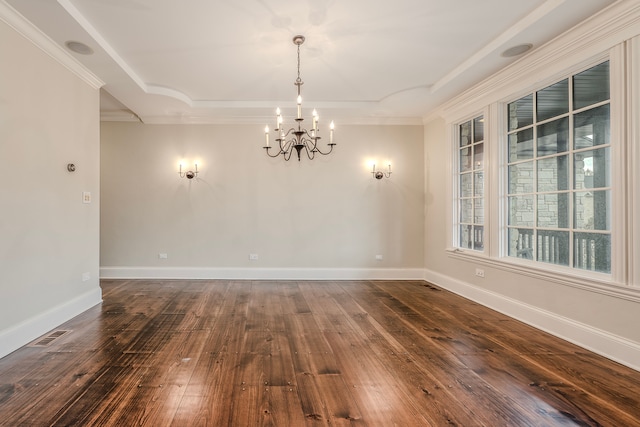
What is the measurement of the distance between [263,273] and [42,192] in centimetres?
330

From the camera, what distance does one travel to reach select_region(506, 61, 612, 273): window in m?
2.77

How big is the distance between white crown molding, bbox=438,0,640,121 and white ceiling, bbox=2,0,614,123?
0.11 meters

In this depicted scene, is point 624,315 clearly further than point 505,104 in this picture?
No

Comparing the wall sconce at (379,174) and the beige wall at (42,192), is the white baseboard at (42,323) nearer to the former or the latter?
the beige wall at (42,192)

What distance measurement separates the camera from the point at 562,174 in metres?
3.14

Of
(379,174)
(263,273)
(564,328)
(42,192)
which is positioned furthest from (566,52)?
(42,192)

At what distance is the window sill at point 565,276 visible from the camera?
2.49 metres

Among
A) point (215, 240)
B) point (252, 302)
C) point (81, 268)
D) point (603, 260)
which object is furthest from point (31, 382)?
point (603, 260)

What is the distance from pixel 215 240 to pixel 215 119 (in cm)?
216

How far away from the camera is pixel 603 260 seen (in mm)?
2736

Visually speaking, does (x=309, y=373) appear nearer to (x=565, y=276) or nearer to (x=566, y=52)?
(x=565, y=276)

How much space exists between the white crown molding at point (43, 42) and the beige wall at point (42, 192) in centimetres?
5

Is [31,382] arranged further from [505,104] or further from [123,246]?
[505,104]

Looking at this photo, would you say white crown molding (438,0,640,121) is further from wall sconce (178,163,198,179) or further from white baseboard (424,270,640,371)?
wall sconce (178,163,198,179)
